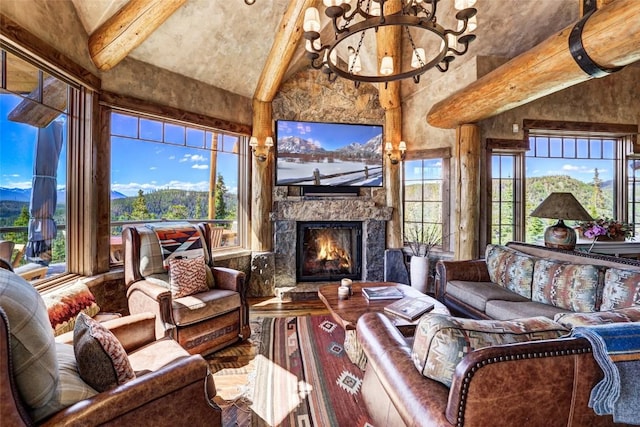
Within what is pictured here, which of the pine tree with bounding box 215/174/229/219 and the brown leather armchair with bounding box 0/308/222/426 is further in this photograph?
the pine tree with bounding box 215/174/229/219

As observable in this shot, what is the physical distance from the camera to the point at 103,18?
286 cm

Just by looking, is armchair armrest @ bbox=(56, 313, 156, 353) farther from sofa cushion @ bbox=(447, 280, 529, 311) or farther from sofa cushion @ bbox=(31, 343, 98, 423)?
sofa cushion @ bbox=(447, 280, 529, 311)

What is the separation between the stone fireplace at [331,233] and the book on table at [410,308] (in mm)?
2144

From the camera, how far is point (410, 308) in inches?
97.0

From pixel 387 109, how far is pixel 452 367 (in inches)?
173

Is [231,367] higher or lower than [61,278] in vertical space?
lower

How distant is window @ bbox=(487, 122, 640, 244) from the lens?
4523 millimetres

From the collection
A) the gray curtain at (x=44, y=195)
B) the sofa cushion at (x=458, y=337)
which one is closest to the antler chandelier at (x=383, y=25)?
the sofa cushion at (x=458, y=337)

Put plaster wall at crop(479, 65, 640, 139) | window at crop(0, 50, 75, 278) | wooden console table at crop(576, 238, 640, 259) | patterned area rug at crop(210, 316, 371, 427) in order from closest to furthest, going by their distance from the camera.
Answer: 1. patterned area rug at crop(210, 316, 371, 427)
2. window at crop(0, 50, 75, 278)
3. wooden console table at crop(576, 238, 640, 259)
4. plaster wall at crop(479, 65, 640, 139)

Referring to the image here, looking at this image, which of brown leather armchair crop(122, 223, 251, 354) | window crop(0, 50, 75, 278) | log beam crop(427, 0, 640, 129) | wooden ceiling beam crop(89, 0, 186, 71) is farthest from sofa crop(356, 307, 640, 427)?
wooden ceiling beam crop(89, 0, 186, 71)

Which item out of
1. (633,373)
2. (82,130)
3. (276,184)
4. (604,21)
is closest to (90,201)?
(82,130)

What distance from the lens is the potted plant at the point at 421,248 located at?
440 centimetres

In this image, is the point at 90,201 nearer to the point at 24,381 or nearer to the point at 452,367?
the point at 24,381

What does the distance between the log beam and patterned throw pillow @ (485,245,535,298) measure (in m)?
1.61
